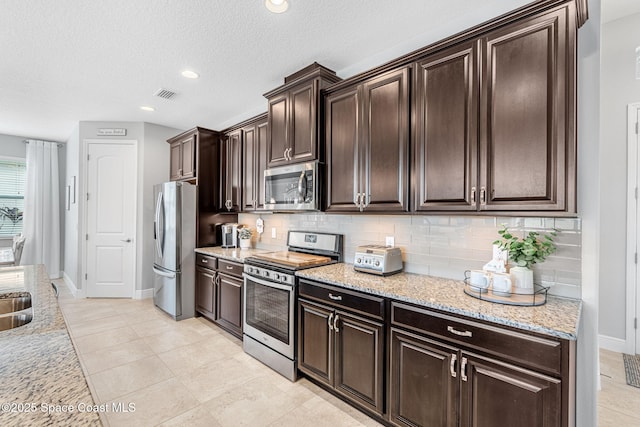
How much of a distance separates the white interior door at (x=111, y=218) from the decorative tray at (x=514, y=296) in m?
4.97

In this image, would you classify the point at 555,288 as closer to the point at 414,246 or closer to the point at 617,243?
the point at 414,246

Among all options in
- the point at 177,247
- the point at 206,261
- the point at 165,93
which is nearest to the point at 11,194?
the point at 177,247

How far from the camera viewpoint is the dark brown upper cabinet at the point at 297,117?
2713 millimetres

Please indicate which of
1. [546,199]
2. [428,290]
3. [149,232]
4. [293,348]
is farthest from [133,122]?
[546,199]

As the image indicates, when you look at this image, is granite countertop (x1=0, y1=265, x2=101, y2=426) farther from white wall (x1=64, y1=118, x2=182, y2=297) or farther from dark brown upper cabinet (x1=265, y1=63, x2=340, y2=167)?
white wall (x1=64, y1=118, x2=182, y2=297)

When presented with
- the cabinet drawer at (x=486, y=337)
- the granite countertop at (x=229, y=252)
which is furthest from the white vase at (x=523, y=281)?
the granite countertop at (x=229, y=252)

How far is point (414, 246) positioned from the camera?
245cm

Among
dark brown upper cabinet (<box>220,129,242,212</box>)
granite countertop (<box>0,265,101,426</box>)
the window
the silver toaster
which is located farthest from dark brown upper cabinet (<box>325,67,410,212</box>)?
the window

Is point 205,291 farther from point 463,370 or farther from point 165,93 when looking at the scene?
point 463,370

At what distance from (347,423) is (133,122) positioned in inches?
202

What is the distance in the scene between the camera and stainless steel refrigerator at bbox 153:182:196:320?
12.6 feet

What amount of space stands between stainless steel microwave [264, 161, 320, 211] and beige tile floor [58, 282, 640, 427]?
1.50 metres

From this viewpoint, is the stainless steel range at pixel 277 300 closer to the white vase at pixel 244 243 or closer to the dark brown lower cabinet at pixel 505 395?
the white vase at pixel 244 243

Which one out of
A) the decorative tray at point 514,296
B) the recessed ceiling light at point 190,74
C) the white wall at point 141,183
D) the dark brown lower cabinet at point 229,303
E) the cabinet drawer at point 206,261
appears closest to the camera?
the decorative tray at point 514,296
